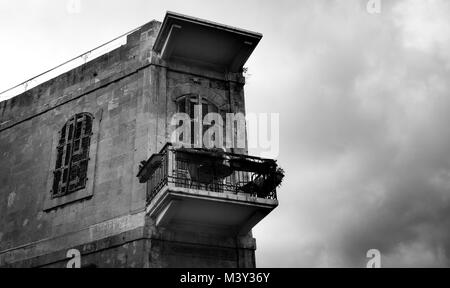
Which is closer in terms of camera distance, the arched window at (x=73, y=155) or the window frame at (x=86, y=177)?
the window frame at (x=86, y=177)

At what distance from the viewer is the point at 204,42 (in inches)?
614

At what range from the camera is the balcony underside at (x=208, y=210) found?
1242cm

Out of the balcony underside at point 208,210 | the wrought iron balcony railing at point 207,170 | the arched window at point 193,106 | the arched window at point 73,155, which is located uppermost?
the arched window at point 193,106

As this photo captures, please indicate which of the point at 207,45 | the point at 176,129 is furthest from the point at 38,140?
the point at 207,45

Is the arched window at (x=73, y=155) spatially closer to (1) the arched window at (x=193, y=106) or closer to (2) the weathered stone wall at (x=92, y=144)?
(2) the weathered stone wall at (x=92, y=144)

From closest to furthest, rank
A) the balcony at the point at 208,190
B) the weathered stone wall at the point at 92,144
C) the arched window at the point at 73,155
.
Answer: the balcony at the point at 208,190 → the weathered stone wall at the point at 92,144 → the arched window at the point at 73,155

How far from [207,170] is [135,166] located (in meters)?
1.99

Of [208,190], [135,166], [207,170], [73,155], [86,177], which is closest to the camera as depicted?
[208,190]

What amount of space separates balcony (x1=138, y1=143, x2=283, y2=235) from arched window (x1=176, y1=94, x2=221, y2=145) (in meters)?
1.92

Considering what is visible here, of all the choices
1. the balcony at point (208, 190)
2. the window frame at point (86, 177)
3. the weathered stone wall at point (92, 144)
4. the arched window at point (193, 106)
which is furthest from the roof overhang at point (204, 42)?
the balcony at point (208, 190)

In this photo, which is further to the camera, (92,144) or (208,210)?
(92,144)

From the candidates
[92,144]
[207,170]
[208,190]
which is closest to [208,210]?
[208,190]

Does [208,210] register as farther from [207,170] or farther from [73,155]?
[73,155]

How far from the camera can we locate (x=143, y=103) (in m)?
15.0
